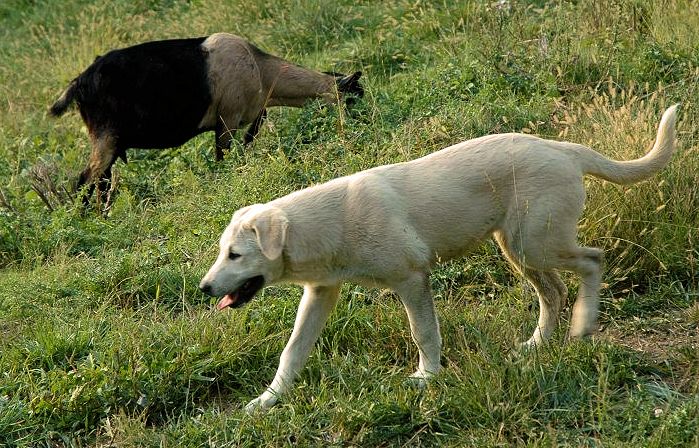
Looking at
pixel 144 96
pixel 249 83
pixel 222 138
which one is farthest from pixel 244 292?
pixel 249 83

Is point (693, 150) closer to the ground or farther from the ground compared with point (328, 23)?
farther from the ground

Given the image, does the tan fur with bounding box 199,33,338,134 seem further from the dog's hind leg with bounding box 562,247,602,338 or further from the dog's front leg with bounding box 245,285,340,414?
the dog's hind leg with bounding box 562,247,602,338

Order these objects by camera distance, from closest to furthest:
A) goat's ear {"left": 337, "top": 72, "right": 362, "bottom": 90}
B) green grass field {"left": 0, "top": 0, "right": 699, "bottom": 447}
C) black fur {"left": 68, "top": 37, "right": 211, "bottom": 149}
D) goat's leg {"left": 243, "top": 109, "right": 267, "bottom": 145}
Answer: green grass field {"left": 0, "top": 0, "right": 699, "bottom": 447} → black fur {"left": 68, "top": 37, "right": 211, "bottom": 149} → goat's ear {"left": 337, "top": 72, "right": 362, "bottom": 90} → goat's leg {"left": 243, "top": 109, "right": 267, "bottom": 145}

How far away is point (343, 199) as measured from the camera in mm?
5578

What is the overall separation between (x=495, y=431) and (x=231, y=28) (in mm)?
8451

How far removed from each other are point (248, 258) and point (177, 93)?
4468 millimetres

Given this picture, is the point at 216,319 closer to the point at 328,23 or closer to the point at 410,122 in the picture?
the point at 410,122

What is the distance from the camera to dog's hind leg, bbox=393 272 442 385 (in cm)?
548

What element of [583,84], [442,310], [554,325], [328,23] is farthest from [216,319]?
[328,23]

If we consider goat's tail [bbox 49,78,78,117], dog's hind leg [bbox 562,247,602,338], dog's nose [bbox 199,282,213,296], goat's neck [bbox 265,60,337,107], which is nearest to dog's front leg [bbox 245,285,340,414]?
dog's nose [bbox 199,282,213,296]

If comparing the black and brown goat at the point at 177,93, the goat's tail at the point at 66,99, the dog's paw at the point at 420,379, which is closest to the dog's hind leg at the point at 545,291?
the dog's paw at the point at 420,379

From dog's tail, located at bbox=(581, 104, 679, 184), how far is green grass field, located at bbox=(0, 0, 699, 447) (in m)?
0.66

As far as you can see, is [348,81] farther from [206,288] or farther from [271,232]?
[206,288]

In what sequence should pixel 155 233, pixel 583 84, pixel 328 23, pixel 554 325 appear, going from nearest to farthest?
pixel 554 325 < pixel 155 233 < pixel 583 84 < pixel 328 23
